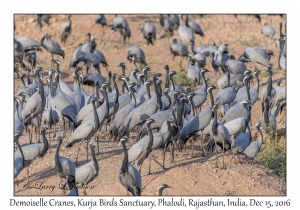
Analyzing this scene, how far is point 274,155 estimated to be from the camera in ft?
43.3

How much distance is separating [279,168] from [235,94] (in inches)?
126

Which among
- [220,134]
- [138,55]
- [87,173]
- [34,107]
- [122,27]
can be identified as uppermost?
[122,27]

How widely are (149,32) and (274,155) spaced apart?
11125 mm

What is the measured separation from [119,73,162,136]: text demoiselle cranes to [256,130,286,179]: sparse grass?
2.20m

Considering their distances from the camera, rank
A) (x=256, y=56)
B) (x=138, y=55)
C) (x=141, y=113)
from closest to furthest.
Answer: (x=141, y=113)
(x=256, y=56)
(x=138, y=55)

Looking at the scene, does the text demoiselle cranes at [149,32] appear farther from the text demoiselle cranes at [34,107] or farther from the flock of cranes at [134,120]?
the text demoiselle cranes at [34,107]

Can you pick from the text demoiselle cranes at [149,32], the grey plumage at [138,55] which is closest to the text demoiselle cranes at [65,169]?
the grey plumage at [138,55]

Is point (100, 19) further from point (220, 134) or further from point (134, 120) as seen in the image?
point (220, 134)

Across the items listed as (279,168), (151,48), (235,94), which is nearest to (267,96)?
(235,94)

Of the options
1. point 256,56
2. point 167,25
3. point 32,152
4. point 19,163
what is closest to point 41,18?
point 167,25

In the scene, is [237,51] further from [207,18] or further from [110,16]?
[110,16]

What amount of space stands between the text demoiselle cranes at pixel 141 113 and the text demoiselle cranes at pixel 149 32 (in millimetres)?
9928
